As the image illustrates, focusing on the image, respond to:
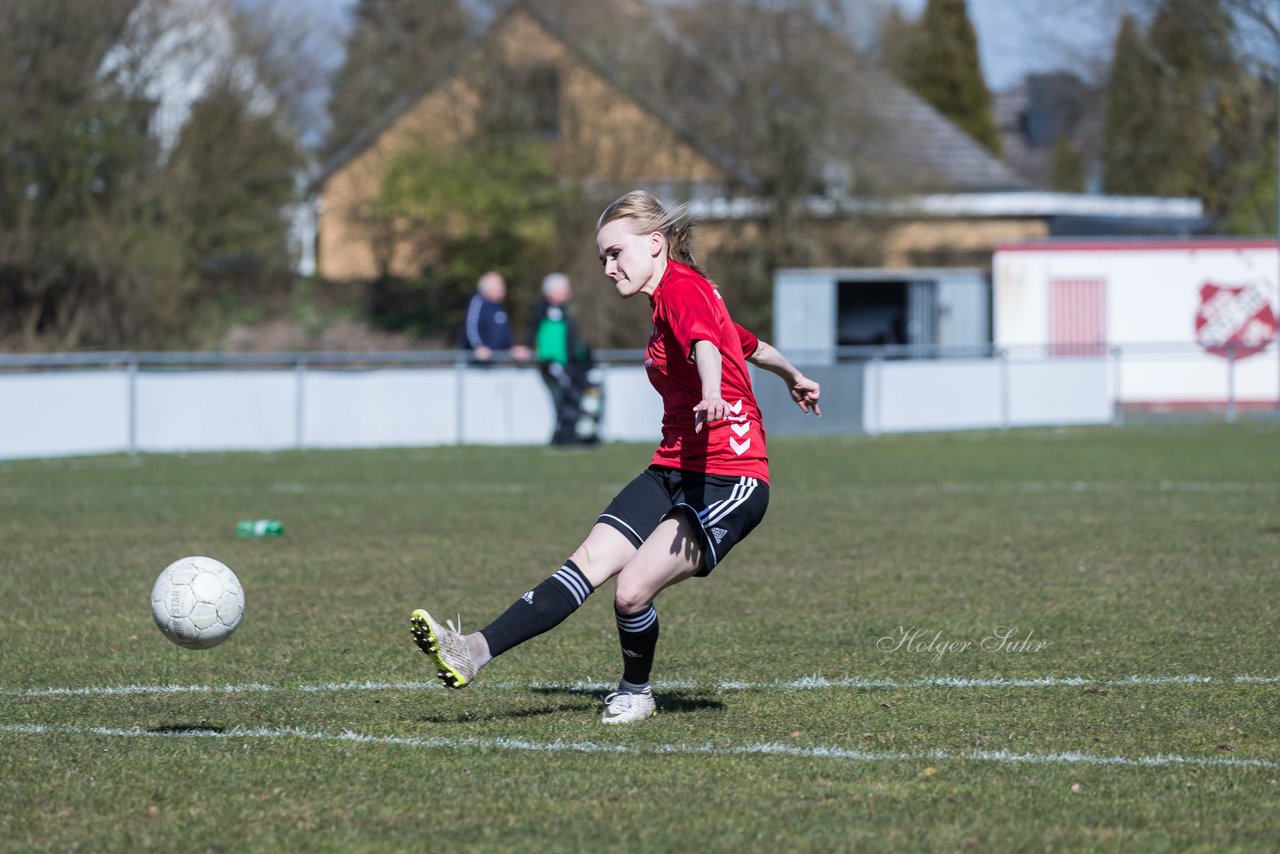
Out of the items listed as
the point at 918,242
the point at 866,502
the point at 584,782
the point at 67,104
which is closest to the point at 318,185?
the point at 67,104

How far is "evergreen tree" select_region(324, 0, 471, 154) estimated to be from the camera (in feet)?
128

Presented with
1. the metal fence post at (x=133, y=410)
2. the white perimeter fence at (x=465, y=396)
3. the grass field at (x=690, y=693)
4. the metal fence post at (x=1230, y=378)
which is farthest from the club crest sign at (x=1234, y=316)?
the metal fence post at (x=133, y=410)

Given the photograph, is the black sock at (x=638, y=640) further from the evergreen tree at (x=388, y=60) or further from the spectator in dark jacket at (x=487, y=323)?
the evergreen tree at (x=388, y=60)

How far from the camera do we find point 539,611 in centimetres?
582

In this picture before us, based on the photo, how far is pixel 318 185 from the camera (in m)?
37.2

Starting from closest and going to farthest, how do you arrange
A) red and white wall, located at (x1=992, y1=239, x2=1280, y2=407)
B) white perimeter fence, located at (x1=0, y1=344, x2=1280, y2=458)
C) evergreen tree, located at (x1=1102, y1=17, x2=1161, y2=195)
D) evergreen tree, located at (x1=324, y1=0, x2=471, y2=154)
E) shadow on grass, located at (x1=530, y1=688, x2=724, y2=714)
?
shadow on grass, located at (x1=530, y1=688, x2=724, y2=714) < white perimeter fence, located at (x1=0, y1=344, x2=1280, y2=458) < red and white wall, located at (x1=992, y1=239, x2=1280, y2=407) < evergreen tree, located at (x1=324, y1=0, x2=471, y2=154) < evergreen tree, located at (x1=1102, y1=17, x2=1161, y2=195)

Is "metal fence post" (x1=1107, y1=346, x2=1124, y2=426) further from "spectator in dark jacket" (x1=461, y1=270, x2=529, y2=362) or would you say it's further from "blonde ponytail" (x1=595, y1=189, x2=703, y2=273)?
"blonde ponytail" (x1=595, y1=189, x2=703, y2=273)

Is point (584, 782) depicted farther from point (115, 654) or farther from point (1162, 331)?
point (1162, 331)

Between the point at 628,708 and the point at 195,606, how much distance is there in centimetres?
152

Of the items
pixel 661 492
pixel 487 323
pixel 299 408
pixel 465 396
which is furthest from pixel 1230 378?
pixel 661 492

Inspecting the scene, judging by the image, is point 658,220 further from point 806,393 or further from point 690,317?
point 806,393

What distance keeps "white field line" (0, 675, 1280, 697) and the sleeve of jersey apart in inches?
60.6

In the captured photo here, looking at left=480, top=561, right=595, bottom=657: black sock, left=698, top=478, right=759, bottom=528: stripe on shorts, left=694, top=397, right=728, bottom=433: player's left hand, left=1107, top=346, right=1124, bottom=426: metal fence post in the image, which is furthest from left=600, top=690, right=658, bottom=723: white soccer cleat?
left=1107, top=346, right=1124, bottom=426: metal fence post

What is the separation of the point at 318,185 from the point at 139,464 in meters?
18.7
